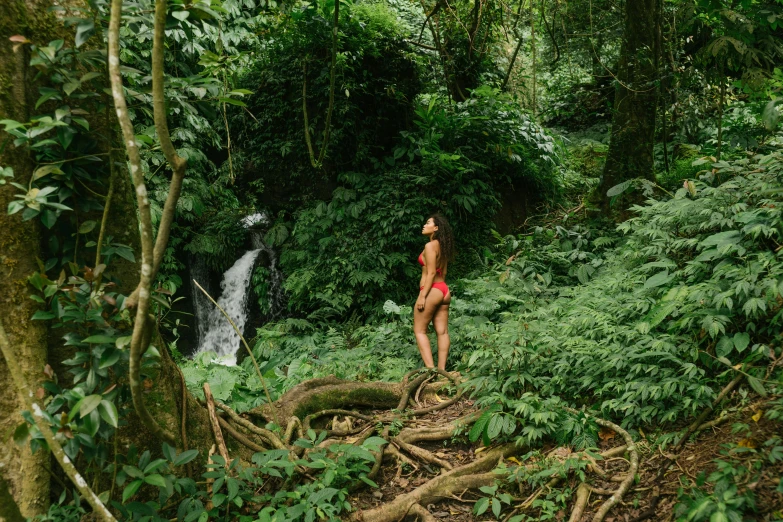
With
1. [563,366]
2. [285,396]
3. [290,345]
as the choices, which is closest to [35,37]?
[285,396]

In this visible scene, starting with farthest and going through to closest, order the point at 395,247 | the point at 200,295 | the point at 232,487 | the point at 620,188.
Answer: the point at 200,295 → the point at 395,247 → the point at 620,188 → the point at 232,487

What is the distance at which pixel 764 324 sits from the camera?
3.30 meters

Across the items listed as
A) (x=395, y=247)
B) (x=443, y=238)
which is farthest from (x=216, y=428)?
(x=395, y=247)

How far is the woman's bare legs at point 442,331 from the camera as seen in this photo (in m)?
6.24

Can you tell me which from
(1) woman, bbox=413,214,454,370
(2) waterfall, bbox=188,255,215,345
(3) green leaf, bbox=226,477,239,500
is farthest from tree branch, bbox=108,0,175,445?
(2) waterfall, bbox=188,255,215,345

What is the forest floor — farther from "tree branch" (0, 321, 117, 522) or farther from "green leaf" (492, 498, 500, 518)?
"tree branch" (0, 321, 117, 522)

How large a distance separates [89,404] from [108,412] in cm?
8

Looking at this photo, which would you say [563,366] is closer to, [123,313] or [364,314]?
[123,313]

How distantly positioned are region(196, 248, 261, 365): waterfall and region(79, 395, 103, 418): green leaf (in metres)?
9.20

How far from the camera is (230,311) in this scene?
11.3 m

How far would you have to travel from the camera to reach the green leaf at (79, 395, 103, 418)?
200 cm

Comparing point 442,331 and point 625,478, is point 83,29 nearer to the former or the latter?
point 625,478

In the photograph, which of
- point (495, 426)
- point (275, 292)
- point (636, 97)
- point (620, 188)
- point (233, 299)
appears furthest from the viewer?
point (233, 299)

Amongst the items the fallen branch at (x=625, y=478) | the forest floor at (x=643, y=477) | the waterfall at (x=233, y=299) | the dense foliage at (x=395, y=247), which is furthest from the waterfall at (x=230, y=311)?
the fallen branch at (x=625, y=478)
